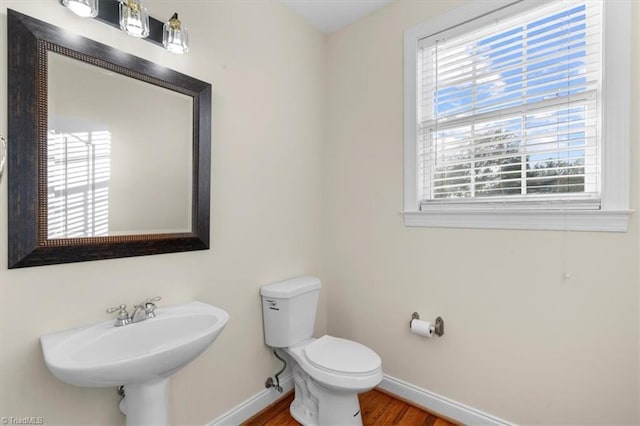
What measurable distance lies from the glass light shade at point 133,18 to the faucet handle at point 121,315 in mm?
1104

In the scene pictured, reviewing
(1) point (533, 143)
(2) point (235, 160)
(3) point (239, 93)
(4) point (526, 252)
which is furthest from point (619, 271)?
(3) point (239, 93)

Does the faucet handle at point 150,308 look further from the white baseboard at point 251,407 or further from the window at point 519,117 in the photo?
the window at point 519,117

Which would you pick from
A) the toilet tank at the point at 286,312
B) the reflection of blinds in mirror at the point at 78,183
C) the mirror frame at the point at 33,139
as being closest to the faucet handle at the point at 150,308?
the mirror frame at the point at 33,139

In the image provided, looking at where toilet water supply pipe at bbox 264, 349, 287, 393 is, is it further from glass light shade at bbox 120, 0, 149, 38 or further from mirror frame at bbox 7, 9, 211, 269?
glass light shade at bbox 120, 0, 149, 38

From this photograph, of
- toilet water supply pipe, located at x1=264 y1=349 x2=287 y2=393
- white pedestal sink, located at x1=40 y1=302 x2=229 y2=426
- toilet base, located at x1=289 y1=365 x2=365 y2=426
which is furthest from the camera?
toilet water supply pipe, located at x1=264 y1=349 x2=287 y2=393

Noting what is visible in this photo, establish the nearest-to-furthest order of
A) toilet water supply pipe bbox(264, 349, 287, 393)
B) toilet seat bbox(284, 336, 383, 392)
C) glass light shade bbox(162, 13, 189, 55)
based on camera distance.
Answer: glass light shade bbox(162, 13, 189, 55), toilet seat bbox(284, 336, 383, 392), toilet water supply pipe bbox(264, 349, 287, 393)

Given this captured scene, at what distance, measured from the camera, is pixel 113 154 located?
4.19 ft

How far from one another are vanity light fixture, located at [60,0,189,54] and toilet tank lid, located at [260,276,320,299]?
1304mm

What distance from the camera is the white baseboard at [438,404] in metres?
1.68

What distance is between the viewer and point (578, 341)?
1429 millimetres

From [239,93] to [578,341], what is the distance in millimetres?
2115

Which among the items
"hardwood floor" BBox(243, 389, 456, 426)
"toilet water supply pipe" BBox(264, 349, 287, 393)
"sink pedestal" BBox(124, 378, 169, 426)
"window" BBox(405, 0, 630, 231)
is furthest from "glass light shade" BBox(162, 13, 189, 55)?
"hardwood floor" BBox(243, 389, 456, 426)

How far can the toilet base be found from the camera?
161cm

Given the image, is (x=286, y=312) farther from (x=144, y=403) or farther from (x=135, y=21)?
(x=135, y=21)
